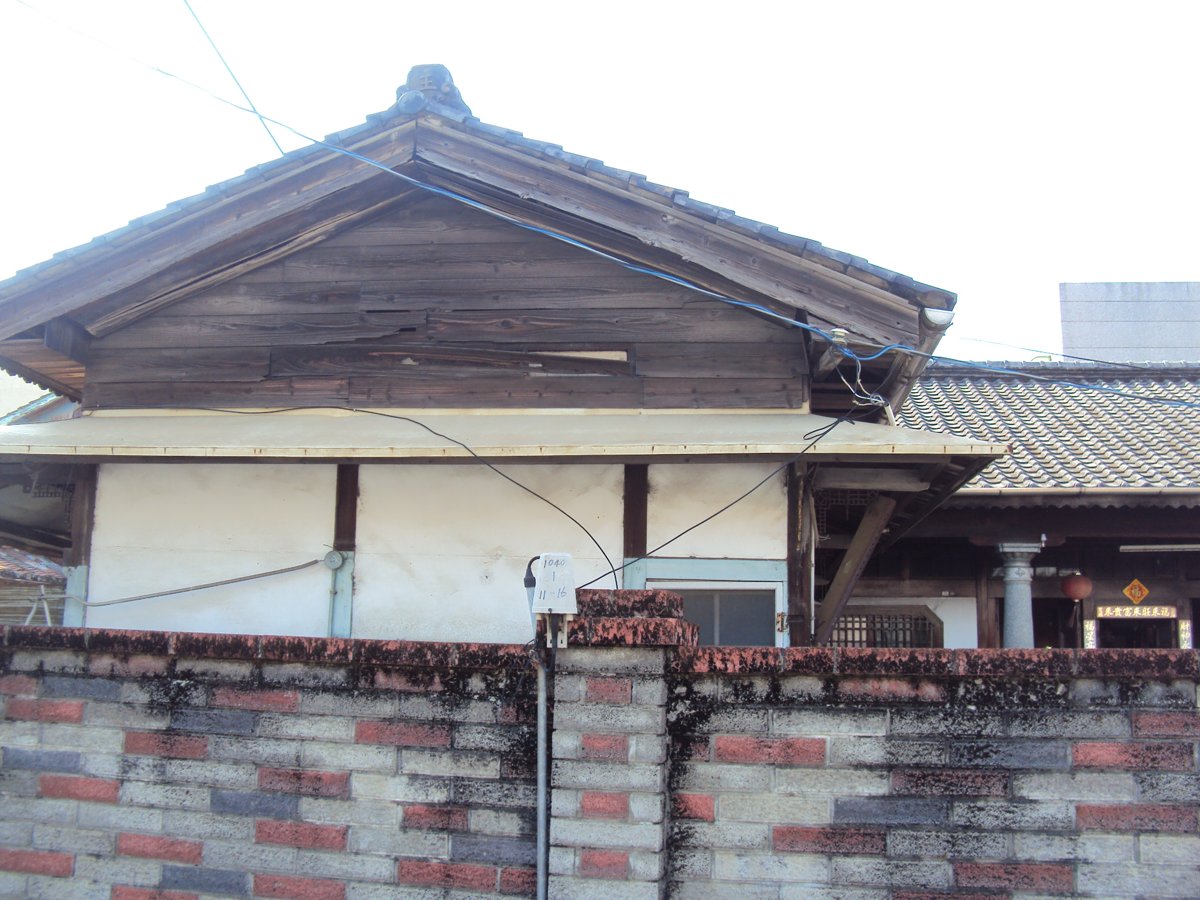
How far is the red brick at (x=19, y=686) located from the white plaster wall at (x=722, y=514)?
3473 millimetres

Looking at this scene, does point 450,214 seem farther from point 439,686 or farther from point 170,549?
point 439,686

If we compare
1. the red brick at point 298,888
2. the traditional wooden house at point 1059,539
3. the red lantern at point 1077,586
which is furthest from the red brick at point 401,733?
the red lantern at point 1077,586

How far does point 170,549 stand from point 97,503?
2.02 ft

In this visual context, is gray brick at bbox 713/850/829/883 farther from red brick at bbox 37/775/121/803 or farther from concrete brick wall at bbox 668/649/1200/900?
red brick at bbox 37/775/121/803

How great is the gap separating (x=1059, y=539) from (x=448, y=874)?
710 centimetres

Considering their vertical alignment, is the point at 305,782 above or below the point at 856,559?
below

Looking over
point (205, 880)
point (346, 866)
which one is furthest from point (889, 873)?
point (205, 880)

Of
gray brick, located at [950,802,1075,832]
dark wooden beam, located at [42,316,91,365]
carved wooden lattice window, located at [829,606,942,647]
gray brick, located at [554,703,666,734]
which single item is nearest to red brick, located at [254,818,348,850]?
gray brick, located at [554,703,666,734]

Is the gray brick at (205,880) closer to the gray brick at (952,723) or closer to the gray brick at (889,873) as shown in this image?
the gray brick at (889,873)

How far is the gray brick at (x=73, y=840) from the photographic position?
→ 454 cm

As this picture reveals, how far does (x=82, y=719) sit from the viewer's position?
461 centimetres

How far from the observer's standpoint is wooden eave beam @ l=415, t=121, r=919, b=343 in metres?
6.63

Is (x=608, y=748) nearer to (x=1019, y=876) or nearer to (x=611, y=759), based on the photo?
(x=611, y=759)

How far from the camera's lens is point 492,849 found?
420 cm
